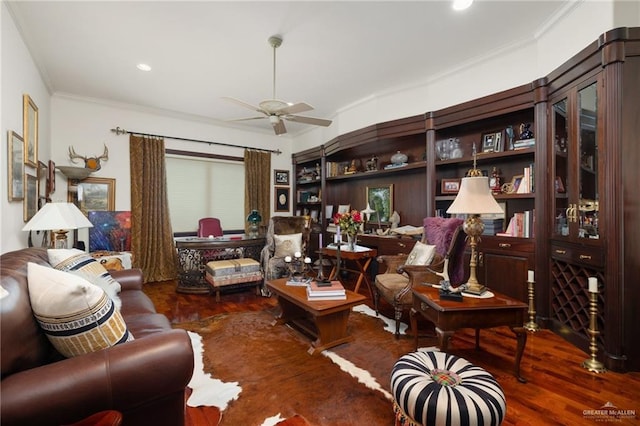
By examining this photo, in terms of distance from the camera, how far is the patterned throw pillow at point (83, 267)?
5.95 feet

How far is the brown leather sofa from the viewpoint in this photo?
938 millimetres

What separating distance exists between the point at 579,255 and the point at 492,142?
5.12 ft

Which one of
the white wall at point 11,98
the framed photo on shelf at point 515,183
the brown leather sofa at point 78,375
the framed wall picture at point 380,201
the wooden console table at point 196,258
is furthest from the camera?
the framed wall picture at point 380,201

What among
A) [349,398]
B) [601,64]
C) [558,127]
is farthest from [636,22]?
[349,398]

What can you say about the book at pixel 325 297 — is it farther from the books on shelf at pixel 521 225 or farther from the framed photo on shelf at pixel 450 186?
the framed photo on shelf at pixel 450 186

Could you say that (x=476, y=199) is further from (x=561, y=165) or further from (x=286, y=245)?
(x=286, y=245)

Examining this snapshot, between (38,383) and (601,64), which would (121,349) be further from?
(601,64)

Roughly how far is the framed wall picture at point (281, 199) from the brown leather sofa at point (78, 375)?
4.94m

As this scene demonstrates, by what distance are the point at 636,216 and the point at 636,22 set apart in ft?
4.85

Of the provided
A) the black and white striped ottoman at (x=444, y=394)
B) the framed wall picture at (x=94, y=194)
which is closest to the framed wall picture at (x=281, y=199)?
the framed wall picture at (x=94, y=194)

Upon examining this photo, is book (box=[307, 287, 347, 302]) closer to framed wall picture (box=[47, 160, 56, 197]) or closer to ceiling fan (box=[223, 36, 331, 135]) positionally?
ceiling fan (box=[223, 36, 331, 135])

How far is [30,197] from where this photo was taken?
2.88 metres

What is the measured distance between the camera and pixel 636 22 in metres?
2.20

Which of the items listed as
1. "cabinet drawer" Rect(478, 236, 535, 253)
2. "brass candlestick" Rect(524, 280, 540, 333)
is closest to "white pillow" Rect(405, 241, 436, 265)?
"cabinet drawer" Rect(478, 236, 535, 253)
